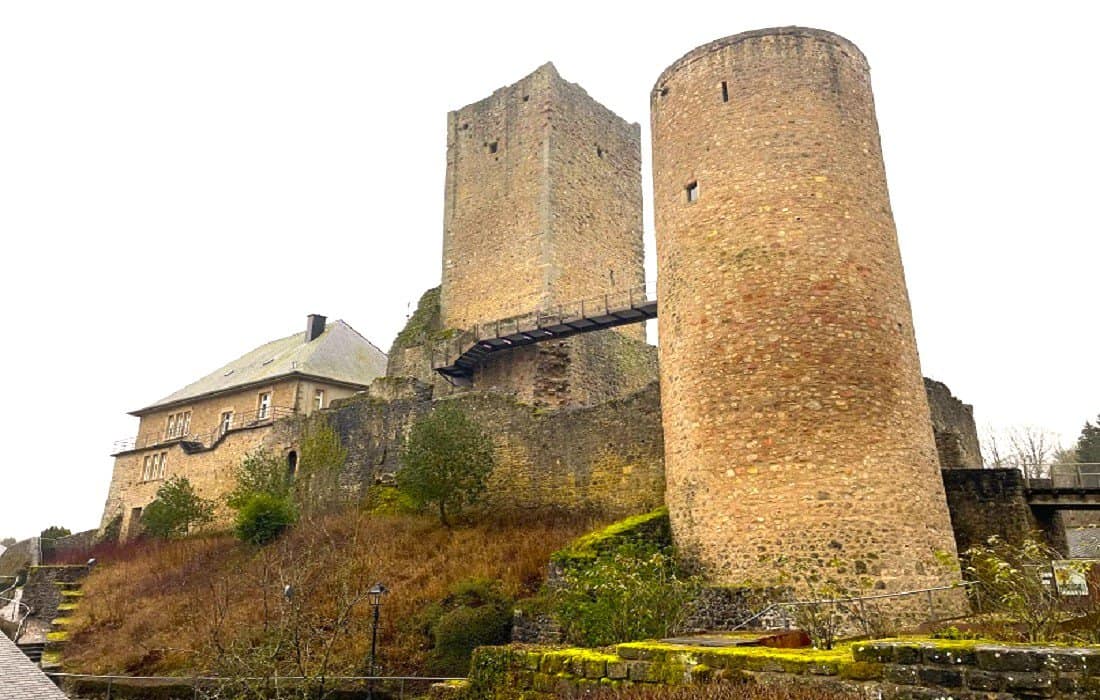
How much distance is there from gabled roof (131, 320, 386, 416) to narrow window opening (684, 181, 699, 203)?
22586mm

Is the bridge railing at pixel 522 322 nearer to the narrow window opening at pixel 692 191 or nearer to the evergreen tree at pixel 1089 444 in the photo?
the narrow window opening at pixel 692 191

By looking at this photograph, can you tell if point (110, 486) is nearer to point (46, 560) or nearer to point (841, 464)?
point (46, 560)

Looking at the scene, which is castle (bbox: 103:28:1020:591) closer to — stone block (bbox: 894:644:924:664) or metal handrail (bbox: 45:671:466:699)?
metal handrail (bbox: 45:671:466:699)

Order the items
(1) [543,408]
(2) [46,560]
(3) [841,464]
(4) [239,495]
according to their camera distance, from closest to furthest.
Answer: (3) [841,464], (1) [543,408], (4) [239,495], (2) [46,560]

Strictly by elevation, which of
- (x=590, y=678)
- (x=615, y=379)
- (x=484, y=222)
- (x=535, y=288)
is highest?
(x=484, y=222)

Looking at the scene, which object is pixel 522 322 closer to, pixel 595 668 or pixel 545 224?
pixel 545 224

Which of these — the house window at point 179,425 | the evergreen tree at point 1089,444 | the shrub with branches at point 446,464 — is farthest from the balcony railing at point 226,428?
the evergreen tree at point 1089,444

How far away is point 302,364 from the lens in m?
33.6

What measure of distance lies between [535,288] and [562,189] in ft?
13.5

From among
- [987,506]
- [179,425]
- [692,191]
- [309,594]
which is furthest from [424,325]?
[987,506]

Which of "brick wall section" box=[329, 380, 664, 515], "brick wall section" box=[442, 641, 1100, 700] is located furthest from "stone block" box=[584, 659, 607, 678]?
"brick wall section" box=[329, 380, 664, 515]

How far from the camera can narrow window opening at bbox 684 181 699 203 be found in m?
14.2

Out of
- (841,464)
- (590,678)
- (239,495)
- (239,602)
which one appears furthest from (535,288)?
(590,678)

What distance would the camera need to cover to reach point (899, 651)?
543 cm
